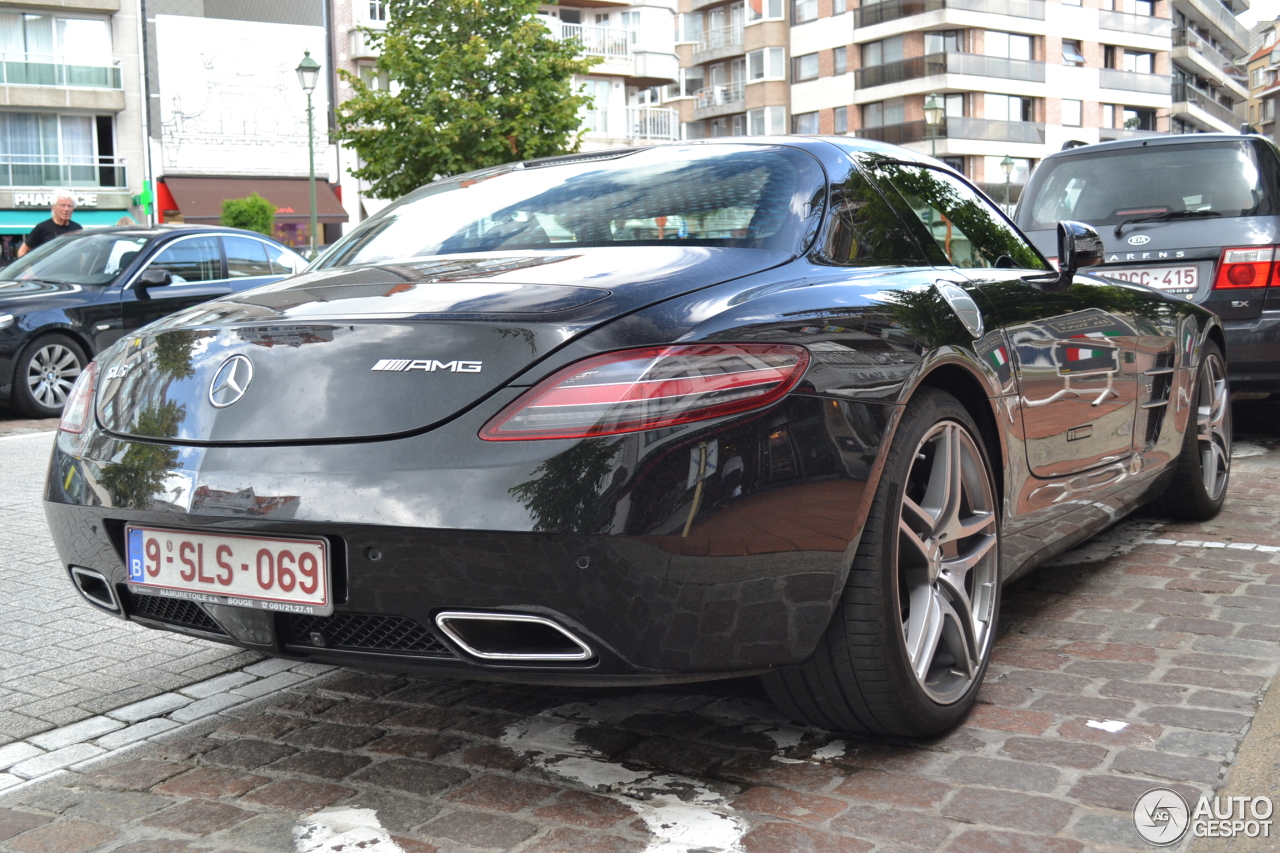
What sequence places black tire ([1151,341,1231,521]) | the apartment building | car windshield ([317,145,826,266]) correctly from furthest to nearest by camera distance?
the apartment building < black tire ([1151,341,1231,521]) < car windshield ([317,145,826,266])

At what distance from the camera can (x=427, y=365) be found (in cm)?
253

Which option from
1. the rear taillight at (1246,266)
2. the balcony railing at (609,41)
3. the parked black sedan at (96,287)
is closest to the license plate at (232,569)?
the rear taillight at (1246,266)

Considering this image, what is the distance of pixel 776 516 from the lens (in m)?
2.51

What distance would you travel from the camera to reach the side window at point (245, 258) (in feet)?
40.6

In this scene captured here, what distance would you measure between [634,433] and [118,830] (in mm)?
1287

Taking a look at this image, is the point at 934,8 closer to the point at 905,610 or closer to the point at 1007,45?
the point at 1007,45

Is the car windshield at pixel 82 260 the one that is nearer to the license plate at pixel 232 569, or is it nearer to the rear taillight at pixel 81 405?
the rear taillight at pixel 81 405

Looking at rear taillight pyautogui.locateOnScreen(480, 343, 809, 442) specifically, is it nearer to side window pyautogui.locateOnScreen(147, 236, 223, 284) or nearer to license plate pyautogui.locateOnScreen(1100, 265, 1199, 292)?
license plate pyautogui.locateOnScreen(1100, 265, 1199, 292)

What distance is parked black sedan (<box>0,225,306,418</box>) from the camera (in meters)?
10.9

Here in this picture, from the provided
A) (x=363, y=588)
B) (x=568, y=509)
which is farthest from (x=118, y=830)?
(x=568, y=509)

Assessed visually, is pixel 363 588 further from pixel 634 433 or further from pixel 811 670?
pixel 811 670

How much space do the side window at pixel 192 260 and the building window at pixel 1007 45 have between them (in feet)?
174

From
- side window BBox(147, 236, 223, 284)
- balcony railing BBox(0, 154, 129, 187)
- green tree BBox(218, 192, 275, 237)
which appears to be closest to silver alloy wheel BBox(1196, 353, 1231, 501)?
side window BBox(147, 236, 223, 284)

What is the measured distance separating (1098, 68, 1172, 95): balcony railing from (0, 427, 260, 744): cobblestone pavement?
218 feet
